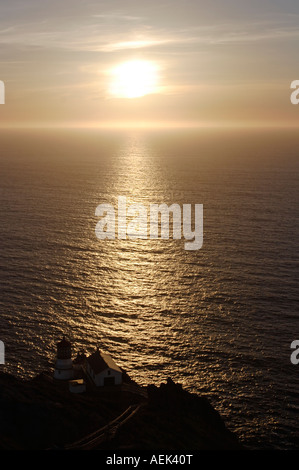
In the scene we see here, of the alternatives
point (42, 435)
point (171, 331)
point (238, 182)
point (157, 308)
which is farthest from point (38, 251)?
point (238, 182)

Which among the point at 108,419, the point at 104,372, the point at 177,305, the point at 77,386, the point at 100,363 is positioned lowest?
the point at 108,419

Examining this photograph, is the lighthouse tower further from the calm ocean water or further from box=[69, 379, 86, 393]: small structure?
the calm ocean water

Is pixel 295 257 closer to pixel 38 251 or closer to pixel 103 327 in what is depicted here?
pixel 103 327

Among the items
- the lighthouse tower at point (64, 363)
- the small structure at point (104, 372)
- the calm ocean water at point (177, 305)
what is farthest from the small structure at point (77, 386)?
the calm ocean water at point (177, 305)

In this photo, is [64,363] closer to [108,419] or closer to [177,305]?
[108,419]

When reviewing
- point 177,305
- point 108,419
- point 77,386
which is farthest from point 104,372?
point 177,305

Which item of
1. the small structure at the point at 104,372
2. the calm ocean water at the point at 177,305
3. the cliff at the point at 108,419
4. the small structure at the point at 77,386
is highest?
the calm ocean water at the point at 177,305

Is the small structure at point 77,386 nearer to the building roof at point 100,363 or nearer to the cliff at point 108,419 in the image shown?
the cliff at point 108,419

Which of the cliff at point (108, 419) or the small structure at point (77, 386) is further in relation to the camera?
the small structure at point (77, 386)

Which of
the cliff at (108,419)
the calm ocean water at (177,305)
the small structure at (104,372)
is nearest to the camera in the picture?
the cliff at (108,419)
